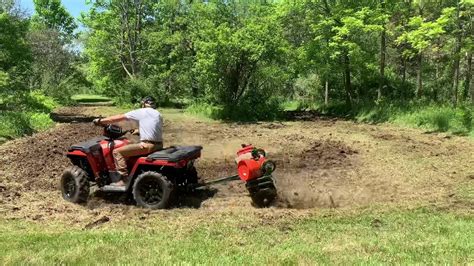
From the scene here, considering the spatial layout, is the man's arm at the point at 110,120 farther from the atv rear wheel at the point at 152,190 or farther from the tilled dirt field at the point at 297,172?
the tilled dirt field at the point at 297,172

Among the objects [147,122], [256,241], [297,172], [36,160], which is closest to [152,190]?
[147,122]

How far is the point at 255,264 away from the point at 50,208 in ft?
12.5

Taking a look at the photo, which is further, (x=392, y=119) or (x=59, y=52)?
(x=59, y=52)

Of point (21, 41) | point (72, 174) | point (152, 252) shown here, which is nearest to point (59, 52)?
point (21, 41)

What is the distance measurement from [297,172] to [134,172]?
4.01 meters

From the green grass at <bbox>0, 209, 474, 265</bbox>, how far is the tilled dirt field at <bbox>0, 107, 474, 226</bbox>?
2.18ft

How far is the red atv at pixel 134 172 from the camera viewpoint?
7.38 m

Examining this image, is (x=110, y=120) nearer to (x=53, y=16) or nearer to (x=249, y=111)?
(x=249, y=111)

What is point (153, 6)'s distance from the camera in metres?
42.7

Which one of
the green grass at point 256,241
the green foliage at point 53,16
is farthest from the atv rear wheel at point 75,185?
the green foliage at point 53,16

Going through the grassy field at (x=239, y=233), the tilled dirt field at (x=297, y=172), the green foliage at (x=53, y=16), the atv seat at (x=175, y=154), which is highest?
the green foliage at (x=53, y=16)

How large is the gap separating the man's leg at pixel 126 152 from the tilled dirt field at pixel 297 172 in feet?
1.77

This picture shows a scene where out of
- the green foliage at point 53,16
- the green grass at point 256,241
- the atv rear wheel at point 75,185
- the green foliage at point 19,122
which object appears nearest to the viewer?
the green grass at point 256,241

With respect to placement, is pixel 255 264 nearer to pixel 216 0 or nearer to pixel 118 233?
pixel 118 233
